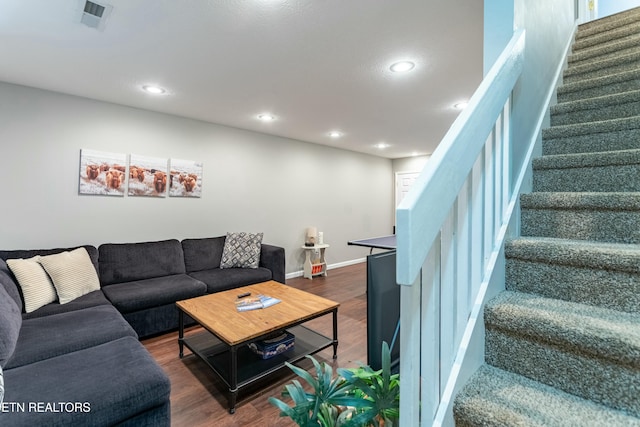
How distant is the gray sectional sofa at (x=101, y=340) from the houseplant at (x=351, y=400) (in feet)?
2.98

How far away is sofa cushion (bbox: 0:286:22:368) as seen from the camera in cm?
146

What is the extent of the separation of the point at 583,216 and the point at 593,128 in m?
0.68

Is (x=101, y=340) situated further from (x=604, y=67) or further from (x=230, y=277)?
(x=604, y=67)

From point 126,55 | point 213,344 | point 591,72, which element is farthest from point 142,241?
point 591,72

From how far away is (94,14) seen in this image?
Answer: 5.61ft

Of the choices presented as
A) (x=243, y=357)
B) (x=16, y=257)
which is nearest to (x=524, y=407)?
(x=243, y=357)

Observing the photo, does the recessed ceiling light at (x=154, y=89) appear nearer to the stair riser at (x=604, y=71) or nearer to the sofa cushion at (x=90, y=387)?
the sofa cushion at (x=90, y=387)

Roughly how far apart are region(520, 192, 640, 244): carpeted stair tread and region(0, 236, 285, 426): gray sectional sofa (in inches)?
76.0

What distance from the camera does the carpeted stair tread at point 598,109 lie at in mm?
1626

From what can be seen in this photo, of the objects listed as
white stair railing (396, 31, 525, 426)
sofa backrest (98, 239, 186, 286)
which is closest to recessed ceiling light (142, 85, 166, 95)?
sofa backrest (98, 239, 186, 286)

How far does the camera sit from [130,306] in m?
2.62

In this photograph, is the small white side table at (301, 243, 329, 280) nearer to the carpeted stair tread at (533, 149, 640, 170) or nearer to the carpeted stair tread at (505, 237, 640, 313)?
the carpeted stair tread at (533, 149, 640, 170)

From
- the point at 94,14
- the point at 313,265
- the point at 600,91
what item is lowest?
the point at 313,265

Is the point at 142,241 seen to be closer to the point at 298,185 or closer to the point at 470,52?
the point at 298,185
